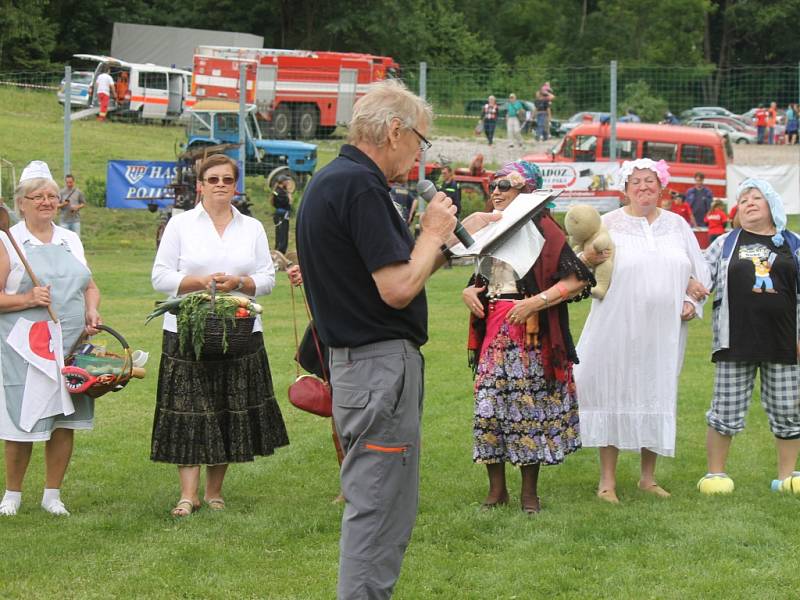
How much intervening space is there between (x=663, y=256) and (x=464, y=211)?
47.5 ft

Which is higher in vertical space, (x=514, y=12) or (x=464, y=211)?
(x=514, y=12)

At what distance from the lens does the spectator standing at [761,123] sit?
24.6 meters

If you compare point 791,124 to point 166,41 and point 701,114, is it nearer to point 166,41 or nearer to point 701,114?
point 701,114

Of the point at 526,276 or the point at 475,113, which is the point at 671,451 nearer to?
the point at 526,276

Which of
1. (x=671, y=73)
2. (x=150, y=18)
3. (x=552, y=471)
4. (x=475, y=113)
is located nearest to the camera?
(x=552, y=471)

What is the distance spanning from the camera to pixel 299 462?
752 centimetres

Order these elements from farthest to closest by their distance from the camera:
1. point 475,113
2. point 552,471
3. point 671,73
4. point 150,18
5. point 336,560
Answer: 1. point 150,18
2. point 671,73
3. point 475,113
4. point 552,471
5. point 336,560

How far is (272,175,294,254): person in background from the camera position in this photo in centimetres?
1916

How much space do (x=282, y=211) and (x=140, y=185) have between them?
248 centimetres

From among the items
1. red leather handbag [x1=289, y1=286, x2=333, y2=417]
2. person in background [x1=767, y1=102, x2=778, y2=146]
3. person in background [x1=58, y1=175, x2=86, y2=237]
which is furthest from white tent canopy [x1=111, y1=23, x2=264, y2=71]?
red leather handbag [x1=289, y1=286, x2=333, y2=417]

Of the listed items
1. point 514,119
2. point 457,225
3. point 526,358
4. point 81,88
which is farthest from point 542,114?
point 457,225

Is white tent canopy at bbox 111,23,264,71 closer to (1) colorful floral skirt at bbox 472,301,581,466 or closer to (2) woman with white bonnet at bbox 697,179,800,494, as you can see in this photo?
(2) woman with white bonnet at bbox 697,179,800,494

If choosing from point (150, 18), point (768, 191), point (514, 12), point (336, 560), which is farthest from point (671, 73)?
point (514, 12)

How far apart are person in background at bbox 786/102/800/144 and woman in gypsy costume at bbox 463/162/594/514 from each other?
50.8 ft
